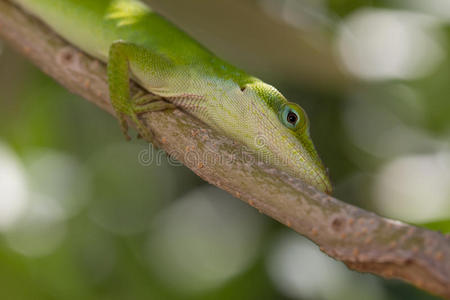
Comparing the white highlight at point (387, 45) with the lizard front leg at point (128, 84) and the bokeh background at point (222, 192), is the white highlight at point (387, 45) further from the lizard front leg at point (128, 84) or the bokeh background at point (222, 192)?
the lizard front leg at point (128, 84)

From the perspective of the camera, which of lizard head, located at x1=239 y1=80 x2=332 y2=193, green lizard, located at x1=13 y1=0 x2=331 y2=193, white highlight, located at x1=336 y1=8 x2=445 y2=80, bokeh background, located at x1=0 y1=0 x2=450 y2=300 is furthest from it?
white highlight, located at x1=336 y1=8 x2=445 y2=80

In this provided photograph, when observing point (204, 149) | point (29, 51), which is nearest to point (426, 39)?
point (204, 149)

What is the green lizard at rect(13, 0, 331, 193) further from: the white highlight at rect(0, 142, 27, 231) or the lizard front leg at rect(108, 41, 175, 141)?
the white highlight at rect(0, 142, 27, 231)

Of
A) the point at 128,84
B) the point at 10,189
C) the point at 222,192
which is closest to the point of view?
the point at 128,84

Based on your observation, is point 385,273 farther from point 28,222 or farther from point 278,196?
point 28,222

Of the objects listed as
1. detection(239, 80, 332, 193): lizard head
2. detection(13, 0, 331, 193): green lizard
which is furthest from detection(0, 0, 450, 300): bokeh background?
detection(239, 80, 332, 193): lizard head

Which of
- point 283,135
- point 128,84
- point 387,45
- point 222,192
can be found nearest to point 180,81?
point 128,84

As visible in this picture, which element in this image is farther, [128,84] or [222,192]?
[222,192]

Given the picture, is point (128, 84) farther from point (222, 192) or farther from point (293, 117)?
point (222, 192)
